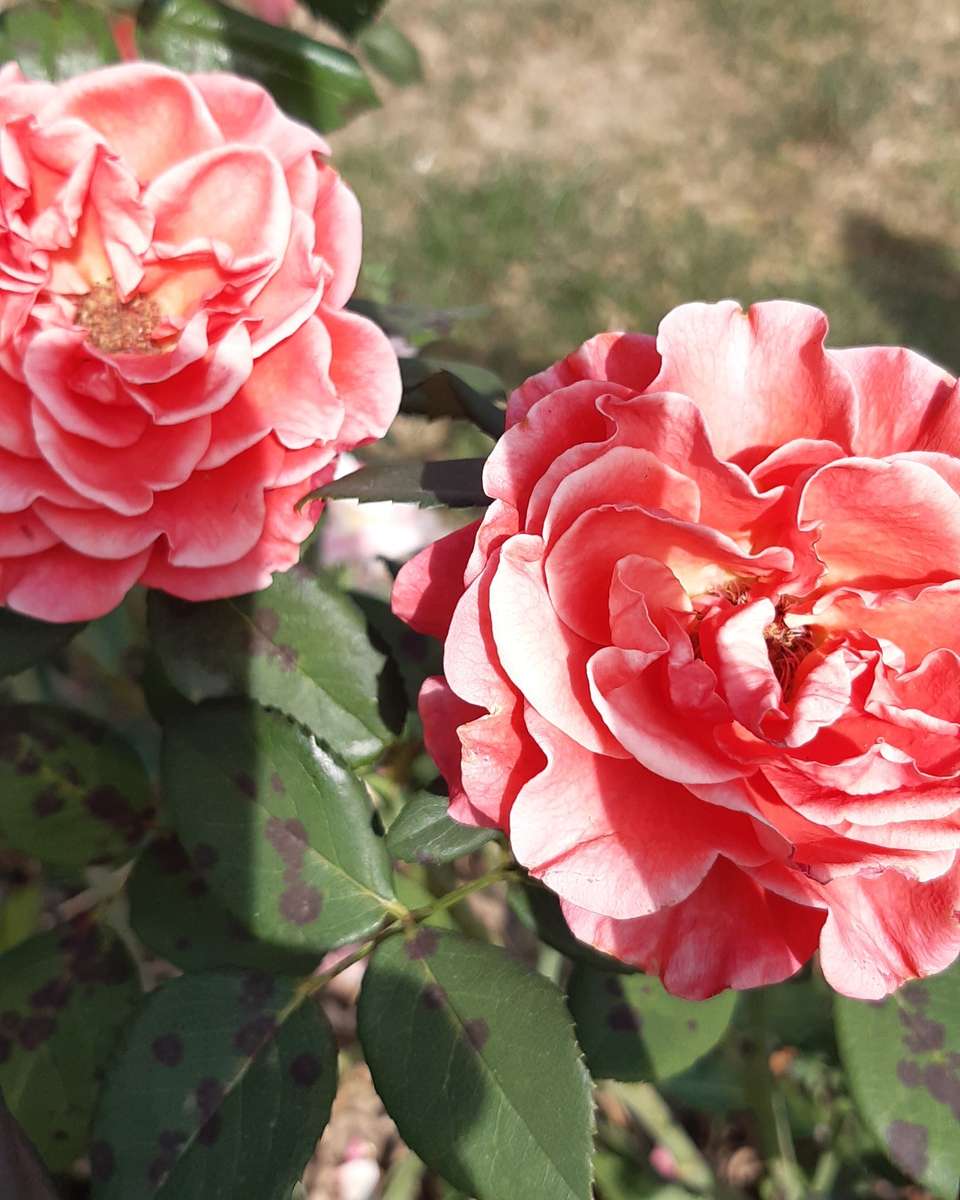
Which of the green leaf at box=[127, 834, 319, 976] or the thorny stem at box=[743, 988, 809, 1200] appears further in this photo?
the thorny stem at box=[743, 988, 809, 1200]

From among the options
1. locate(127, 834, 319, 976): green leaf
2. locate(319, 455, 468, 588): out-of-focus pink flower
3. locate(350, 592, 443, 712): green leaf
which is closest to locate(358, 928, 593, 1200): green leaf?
locate(127, 834, 319, 976): green leaf

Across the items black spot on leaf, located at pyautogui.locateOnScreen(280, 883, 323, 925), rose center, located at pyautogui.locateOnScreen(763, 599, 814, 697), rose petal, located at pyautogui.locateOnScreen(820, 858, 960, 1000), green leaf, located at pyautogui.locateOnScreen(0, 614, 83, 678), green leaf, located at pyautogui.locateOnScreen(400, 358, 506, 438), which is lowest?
black spot on leaf, located at pyautogui.locateOnScreen(280, 883, 323, 925)

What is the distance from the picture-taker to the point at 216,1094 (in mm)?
747

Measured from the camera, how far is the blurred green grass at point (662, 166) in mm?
2914

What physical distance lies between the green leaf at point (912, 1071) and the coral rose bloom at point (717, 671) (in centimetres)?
18

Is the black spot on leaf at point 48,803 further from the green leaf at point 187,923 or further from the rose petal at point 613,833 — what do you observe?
the rose petal at point 613,833

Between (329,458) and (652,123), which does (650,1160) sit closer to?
(329,458)

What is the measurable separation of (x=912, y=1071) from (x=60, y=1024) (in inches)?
25.5

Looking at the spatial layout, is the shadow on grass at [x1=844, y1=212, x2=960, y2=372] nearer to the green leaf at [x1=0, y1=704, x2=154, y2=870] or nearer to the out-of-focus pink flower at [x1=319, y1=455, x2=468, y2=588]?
the out-of-focus pink flower at [x1=319, y1=455, x2=468, y2=588]

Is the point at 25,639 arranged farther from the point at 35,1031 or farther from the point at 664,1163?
the point at 664,1163

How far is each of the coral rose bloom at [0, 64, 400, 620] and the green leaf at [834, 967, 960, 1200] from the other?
0.54 meters

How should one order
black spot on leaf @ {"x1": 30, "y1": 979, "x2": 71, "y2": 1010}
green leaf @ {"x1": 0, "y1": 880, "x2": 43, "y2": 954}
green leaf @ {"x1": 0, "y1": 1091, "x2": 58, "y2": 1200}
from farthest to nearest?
1. green leaf @ {"x1": 0, "y1": 880, "x2": 43, "y2": 954}
2. black spot on leaf @ {"x1": 30, "y1": 979, "x2": 71, "y2": 1010}
3. green leaf @ {"x1": 0, "y1": 1091, "x2": 58, "y2": 1200}

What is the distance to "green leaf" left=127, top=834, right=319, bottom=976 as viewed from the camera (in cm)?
85

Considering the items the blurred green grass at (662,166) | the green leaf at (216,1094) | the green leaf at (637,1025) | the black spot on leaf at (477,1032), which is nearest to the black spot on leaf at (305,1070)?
the green leaf at (216,1094)
